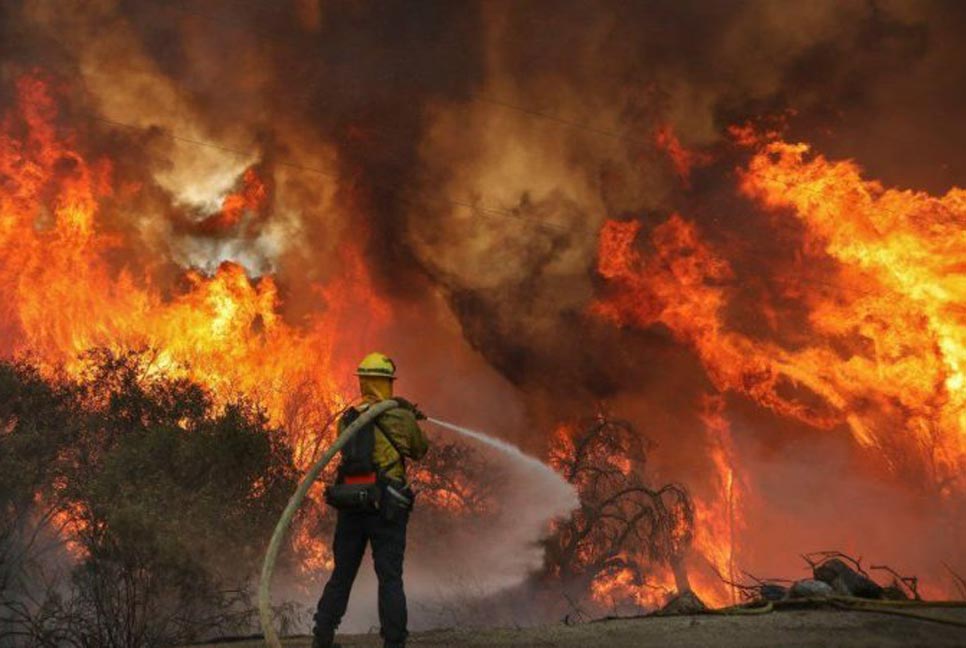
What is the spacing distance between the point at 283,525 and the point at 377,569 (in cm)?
77

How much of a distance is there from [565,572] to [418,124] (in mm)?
21469

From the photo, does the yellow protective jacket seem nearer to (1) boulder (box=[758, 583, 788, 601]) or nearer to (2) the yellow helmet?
(2) the yellow helmet

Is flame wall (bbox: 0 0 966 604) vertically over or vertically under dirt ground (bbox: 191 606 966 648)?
over

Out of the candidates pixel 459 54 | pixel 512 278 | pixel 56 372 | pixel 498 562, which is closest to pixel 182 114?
pixel 459 54

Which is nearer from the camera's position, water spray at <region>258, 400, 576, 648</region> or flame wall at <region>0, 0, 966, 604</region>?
water spray at <region>258, 400, 576, 648</region>

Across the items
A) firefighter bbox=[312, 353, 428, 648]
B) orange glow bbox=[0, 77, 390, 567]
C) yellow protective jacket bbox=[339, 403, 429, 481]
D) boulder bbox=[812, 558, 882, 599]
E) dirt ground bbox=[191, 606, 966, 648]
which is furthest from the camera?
orange glow bbox=[0, 77, 390, 567]

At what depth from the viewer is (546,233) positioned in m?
33.7

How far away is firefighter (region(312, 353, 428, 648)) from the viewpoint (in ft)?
20.1

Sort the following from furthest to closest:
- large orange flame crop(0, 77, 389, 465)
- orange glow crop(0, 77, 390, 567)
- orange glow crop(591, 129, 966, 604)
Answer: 1. large orange flame crop(0, 77, 389, 465)
2. orange glow crop(0, 77, 390, 567)
3. orange glow crop(591, 129, 966, 604)

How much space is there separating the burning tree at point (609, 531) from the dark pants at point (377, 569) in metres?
14.2

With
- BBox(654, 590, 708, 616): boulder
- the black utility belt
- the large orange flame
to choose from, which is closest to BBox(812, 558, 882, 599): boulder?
BBox(654, 590, 708, 616): boulder

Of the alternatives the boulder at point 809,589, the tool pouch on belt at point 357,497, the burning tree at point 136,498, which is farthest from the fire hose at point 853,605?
the burning tree at point 136,498

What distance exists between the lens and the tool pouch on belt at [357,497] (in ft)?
20.1

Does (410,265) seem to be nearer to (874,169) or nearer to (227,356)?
(227,356)
